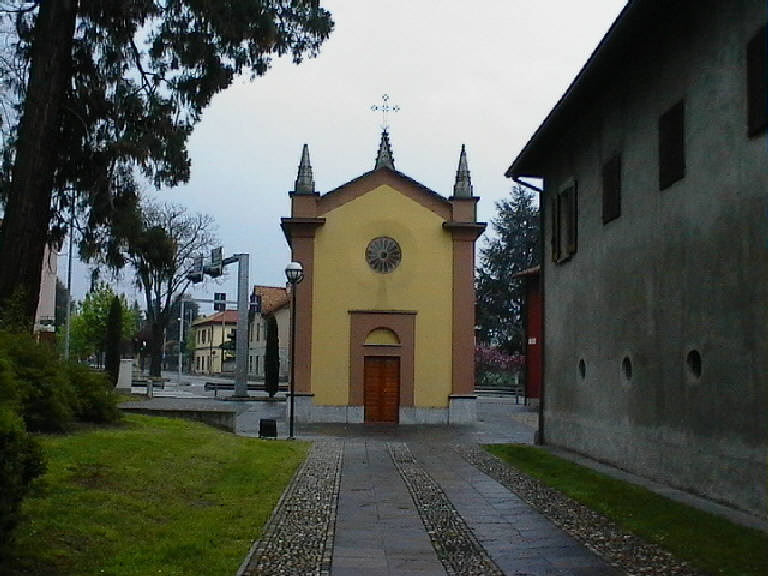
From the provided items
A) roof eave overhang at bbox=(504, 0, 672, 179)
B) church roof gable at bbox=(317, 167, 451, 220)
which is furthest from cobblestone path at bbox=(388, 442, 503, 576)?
church roof gable at bbox=(317, 167, 451, 220)

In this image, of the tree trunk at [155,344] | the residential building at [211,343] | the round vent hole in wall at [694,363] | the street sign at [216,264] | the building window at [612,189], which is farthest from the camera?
the residential building at [211,343]

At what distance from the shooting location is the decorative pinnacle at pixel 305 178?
3156cm

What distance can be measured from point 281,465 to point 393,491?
319 cm

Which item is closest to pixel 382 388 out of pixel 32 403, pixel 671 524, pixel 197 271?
pixel 32 403

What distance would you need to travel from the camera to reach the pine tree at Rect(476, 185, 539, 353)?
65688 millimetres

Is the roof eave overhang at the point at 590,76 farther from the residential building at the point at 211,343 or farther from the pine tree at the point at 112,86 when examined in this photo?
the residential building at the point at 211,343

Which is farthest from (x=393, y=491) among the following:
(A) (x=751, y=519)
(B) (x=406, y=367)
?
(B) (x=406, y=367)

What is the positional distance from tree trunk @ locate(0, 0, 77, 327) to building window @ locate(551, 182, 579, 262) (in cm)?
1012

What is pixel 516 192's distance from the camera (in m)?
68.1

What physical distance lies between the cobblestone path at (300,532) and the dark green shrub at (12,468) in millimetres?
1782

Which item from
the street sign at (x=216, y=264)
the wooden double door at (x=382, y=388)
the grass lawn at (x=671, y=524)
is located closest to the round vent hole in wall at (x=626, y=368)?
the grass lawn at (x=671, y=524)

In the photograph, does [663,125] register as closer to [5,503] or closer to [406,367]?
[5,503]

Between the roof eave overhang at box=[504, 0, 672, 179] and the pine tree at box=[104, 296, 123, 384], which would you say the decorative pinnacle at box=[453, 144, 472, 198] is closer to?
the roof eave overhang at box=[504, 0, 672, 179]

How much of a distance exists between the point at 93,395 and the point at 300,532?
852 centimetres
